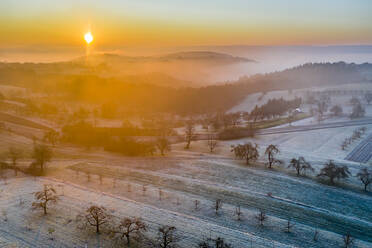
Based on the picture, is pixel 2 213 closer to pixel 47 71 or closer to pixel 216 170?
pixel 216 170

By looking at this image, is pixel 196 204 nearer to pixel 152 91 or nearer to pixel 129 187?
pixel 129 187

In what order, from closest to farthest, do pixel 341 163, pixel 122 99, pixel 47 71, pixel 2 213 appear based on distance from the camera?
pixel 2 213
pixel 341 163
pixel 122 99
pixel 47 71

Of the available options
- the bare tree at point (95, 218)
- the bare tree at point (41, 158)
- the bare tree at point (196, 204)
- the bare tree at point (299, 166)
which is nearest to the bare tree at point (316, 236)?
the bare tree at point (196, 204)

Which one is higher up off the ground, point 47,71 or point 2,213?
point 47,71

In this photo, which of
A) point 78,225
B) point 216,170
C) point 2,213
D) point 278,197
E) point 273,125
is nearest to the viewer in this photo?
point 78,225

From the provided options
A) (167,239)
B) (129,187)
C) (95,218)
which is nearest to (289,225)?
(167,239)

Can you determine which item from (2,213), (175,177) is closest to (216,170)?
(175,177)
